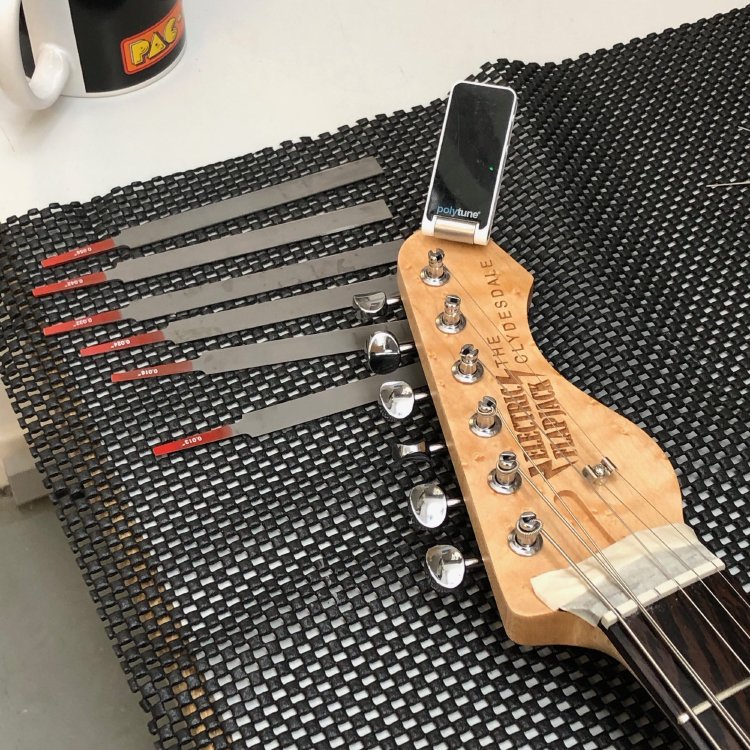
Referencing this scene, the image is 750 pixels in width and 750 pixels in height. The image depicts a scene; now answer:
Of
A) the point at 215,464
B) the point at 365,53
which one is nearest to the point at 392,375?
the point at 215,464

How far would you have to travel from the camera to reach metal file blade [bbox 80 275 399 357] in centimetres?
59

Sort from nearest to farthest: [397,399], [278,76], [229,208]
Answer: [397,399] < [229,208] < [278,76]

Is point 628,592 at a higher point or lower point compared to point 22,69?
lower

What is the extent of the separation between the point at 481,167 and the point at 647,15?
0.31 meters

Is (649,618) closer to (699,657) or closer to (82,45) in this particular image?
(699,657)

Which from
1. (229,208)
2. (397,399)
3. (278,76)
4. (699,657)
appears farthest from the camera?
(278,76)

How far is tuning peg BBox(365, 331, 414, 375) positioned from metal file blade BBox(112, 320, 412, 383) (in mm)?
29

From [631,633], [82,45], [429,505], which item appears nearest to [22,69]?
[82,45]

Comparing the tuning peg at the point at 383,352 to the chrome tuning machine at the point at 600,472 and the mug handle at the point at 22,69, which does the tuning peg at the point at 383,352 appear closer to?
the chrome tuning machine at the point at 600,472

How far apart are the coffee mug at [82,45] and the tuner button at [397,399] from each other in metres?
0.31

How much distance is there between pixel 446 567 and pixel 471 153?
0.23 m

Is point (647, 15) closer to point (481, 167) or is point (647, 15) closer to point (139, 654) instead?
point (481, 167)

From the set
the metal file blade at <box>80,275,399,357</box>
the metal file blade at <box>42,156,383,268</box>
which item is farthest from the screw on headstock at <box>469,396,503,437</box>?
the metal file blade at <box>42,156,383,268</box>

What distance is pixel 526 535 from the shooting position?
46 centimetres
